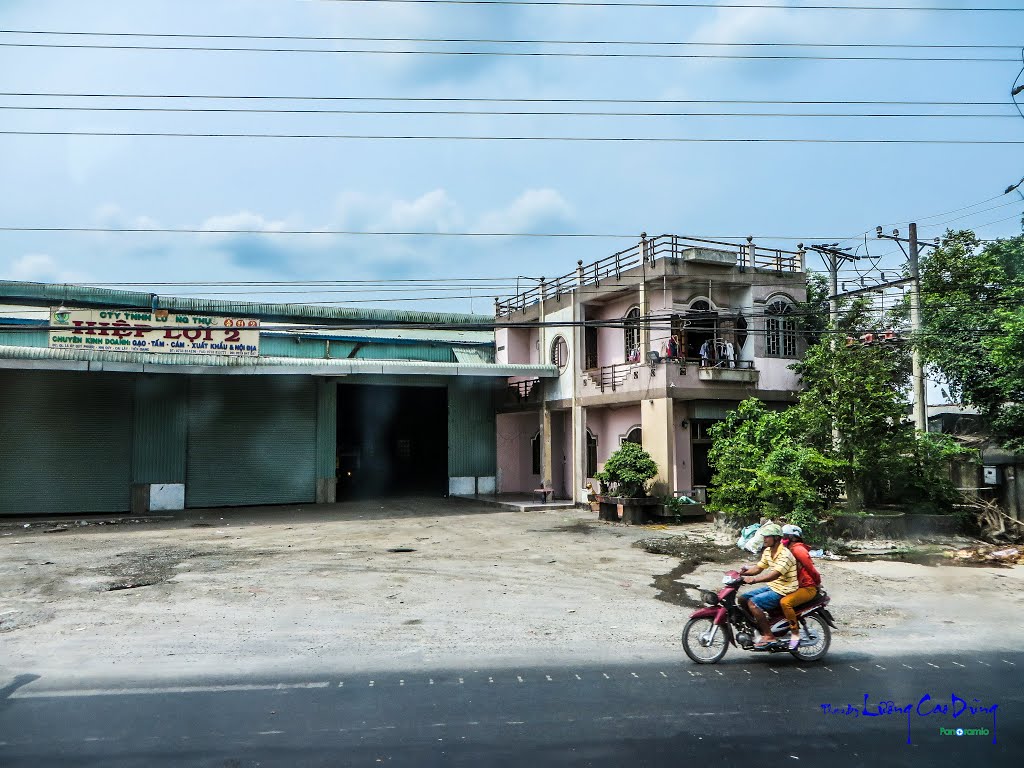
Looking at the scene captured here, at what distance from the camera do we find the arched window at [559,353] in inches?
1115

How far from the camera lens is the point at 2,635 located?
9.68m

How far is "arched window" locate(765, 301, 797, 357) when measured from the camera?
2464cm

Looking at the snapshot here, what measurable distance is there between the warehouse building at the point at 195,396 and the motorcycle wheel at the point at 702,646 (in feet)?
53.2

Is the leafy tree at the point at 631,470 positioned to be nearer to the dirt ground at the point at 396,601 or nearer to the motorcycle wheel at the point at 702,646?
the dirt ground at the point at 396,601

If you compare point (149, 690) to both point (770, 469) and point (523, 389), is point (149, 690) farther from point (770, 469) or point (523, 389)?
point (523, 389)

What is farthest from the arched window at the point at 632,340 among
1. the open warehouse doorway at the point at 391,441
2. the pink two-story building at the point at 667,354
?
the open warehouse doorway at the point at 391,441

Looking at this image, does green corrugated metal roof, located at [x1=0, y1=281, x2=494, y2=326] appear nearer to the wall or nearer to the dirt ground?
the wall

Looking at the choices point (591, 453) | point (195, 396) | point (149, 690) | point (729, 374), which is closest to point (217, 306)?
point (195, 396)

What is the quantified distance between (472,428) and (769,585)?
23457 mm

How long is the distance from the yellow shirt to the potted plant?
13644 millimetres

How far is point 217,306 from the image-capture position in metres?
29.8

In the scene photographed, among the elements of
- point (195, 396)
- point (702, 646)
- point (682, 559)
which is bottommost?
point (682, 559)

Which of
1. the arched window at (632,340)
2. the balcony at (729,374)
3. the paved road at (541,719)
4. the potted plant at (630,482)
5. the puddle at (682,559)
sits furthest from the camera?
the arched window at (632,340)

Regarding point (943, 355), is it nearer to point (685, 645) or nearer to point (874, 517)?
point (874, 517)
